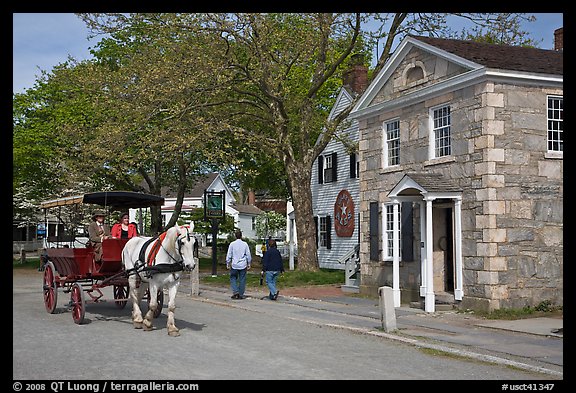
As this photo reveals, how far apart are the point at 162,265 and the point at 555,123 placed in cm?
1118

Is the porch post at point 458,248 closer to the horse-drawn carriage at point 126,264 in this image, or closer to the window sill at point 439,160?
the window sill at point 439,160

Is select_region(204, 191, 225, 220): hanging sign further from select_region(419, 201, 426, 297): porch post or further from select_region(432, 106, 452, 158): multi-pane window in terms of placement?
select_region(432, 106, 452, 158): multi-pane window

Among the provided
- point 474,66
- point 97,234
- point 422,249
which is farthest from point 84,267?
point 474,66

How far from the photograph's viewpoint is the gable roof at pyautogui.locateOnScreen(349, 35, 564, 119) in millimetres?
17406

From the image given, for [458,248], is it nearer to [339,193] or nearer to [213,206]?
[213,206]

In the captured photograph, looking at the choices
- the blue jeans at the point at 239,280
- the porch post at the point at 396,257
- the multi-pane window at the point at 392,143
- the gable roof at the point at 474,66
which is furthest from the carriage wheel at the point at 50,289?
the gable roof at the point at 474,66

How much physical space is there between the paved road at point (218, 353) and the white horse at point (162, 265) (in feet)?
1.30

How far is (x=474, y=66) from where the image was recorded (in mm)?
17609

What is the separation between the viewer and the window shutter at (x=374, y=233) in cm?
2156

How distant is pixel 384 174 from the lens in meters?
21.5

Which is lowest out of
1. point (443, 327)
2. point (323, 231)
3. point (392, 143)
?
point (443, 327)

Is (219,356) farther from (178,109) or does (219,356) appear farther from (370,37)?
(370,37)
